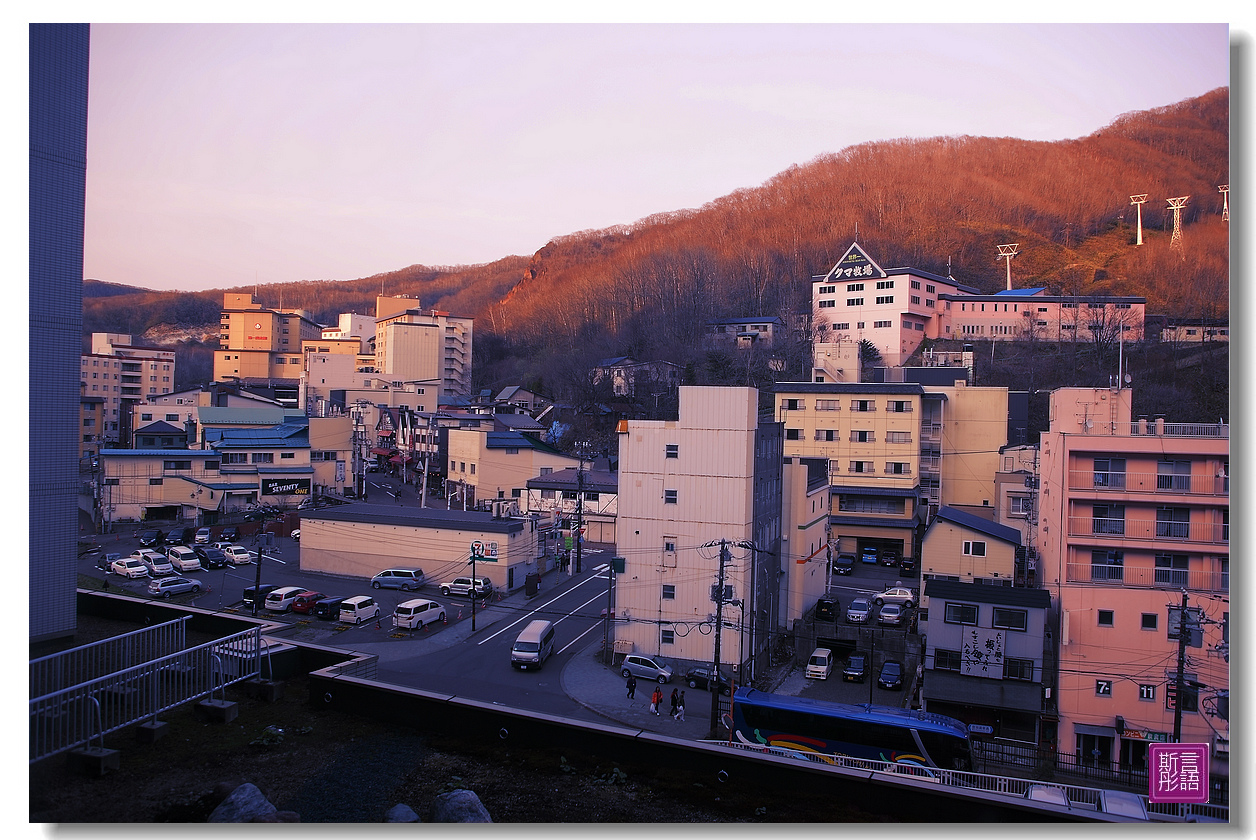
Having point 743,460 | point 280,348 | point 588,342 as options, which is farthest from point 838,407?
point 280,348

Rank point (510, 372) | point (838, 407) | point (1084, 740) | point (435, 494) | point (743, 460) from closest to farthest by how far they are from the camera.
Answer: point (1084, 740) → point (743, 460) → point (838, 407) → point (435, 494) → point (510, 372)

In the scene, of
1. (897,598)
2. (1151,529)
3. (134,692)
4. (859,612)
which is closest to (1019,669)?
(1151,529)

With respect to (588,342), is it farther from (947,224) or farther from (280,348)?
→ (947,224)

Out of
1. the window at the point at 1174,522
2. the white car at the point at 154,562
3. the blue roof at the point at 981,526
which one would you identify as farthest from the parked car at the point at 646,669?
the white car at the point at 154,562

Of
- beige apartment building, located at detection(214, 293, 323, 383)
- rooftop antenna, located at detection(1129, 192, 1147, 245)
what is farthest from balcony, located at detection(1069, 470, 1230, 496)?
beige apartment building, located at detection(214, 293, 323, 383)

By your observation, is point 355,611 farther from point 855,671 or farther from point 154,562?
point 855,671

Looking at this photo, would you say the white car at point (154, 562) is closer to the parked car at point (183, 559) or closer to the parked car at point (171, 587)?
the parked car at point (183, 559)
